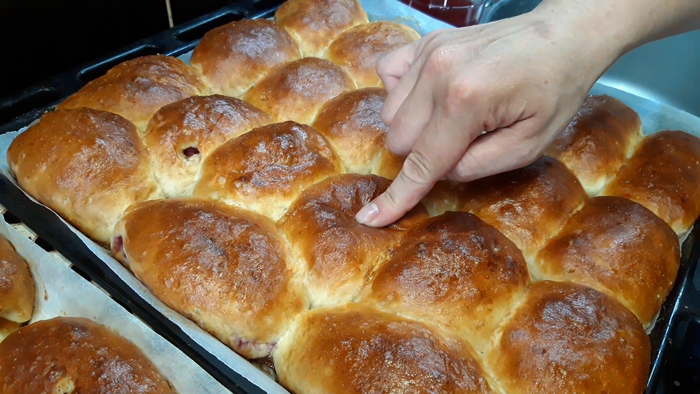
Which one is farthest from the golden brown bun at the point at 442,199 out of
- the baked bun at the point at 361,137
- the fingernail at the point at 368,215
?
the fingernail at the point at 368,215

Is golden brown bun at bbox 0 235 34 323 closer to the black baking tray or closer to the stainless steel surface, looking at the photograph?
the black baking tray

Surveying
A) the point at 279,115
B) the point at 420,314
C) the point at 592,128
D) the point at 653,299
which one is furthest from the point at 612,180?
the point at 279,115

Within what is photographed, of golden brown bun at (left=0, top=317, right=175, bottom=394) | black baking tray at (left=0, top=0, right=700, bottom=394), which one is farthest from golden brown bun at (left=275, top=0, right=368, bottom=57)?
golden brown bun at (left=0, top=317, right=175, bottom=394)

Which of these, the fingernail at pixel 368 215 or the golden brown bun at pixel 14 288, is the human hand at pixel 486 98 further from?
the golden brown bun at pixel 14 288

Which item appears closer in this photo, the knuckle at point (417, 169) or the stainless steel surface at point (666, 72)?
the knuckle at point (417, 169)

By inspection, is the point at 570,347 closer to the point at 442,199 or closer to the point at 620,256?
the point at 620,256

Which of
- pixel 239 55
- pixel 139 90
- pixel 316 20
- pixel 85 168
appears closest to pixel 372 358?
pixel 85 168
